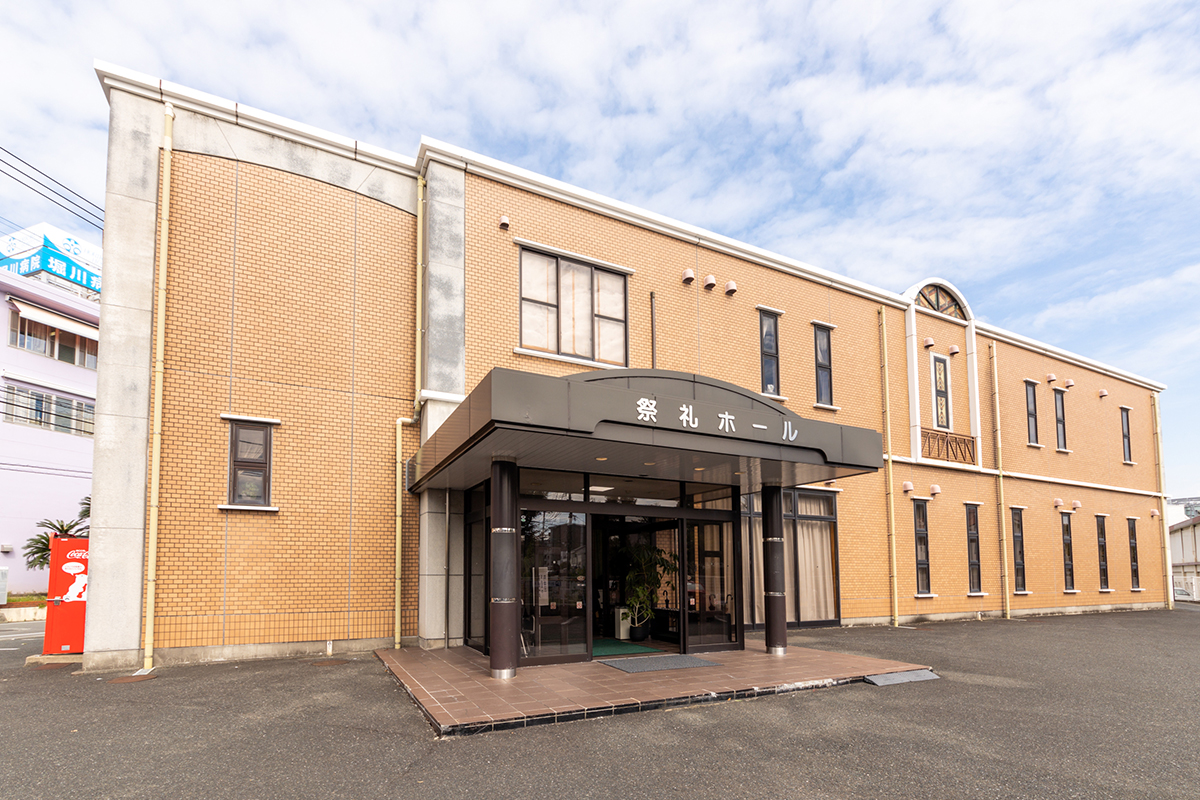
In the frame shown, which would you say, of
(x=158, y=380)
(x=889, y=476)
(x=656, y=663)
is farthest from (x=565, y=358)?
(x=889, y=476)

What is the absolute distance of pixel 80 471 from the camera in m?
28.4

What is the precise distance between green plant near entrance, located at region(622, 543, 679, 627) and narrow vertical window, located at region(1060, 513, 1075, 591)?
14.8 meters

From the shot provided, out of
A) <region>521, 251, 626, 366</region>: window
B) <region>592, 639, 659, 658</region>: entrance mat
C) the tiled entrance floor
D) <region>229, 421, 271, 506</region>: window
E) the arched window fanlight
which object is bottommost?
<region>592, 639, 659, 658</region>: entrance mat

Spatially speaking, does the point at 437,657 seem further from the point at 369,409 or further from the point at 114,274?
the point at 114,274

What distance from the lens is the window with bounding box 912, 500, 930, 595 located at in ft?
54.6

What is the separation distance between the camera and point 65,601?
32.2 ft

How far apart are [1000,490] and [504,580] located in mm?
15104

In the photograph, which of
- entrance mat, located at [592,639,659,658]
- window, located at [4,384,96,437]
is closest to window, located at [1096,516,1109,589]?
entrance mat, located at [592,639,659,658]

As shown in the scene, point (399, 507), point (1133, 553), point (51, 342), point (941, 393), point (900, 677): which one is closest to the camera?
point (900, 677)

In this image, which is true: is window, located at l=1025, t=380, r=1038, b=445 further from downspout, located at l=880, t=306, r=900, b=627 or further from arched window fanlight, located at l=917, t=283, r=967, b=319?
downspout, located at l=880, t=306, r=900, b=627

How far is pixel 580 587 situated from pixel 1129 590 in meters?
21.1

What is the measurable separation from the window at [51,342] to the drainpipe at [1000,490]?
32587 millimetres

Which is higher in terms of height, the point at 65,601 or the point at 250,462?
the point at 250,462

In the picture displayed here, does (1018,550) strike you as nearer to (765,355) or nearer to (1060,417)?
(1060,417)
